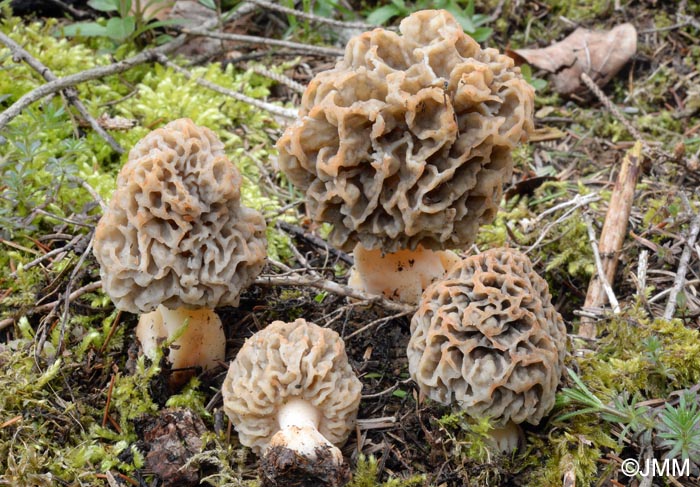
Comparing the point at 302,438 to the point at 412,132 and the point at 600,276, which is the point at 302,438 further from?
the point at 600,276

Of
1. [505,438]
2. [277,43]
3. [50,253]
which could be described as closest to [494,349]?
[505,438]

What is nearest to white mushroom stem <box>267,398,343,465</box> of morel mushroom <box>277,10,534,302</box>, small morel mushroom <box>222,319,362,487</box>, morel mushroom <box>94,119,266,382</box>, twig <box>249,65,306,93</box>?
small morel mushroom <box>222,319,362,487</box>

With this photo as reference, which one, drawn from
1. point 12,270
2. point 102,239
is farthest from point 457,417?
point 12,270

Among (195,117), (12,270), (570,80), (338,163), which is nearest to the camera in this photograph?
(338,163)

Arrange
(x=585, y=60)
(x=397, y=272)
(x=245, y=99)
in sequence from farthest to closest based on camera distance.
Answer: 1. (x=585, y=60)
2. (x=245, y=99)
3. (x=397, y=272)

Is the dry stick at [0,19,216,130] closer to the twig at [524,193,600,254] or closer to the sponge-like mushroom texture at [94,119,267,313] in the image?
the sponge-like mushroom texture at [94,119,267,313]

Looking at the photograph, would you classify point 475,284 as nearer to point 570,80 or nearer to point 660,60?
point 570,80

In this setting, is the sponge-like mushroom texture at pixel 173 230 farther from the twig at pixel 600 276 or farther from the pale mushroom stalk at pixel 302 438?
the twig at pixel 600 276
